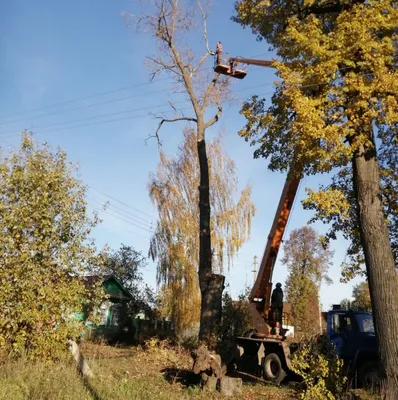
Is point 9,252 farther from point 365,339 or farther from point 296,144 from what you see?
point 365,339

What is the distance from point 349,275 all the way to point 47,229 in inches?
343

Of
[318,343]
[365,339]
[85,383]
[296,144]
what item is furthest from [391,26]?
[85,383]

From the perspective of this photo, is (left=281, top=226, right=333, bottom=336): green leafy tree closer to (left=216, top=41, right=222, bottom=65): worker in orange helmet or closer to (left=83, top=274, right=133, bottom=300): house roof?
(left=83, top=274, right=133, bottom=300): house roof

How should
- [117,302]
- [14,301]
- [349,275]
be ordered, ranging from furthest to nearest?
[117,302] → [349,275] → [14,301]

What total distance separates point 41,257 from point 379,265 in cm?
767

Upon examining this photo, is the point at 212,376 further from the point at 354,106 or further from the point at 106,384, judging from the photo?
the point at 354,106

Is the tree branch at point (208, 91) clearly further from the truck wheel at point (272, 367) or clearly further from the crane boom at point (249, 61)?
the truck wheel at point (272, 367)

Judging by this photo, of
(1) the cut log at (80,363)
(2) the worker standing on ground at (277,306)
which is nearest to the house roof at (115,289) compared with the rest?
(2) the worker standing on ground at (277,306)

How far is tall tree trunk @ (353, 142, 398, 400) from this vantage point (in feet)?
26.5

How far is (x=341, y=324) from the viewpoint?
12.7m

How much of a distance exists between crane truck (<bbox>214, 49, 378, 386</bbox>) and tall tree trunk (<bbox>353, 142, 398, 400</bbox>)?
193 cm

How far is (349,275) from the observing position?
43.6 ft

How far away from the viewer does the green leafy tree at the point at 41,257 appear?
9797 millimetres

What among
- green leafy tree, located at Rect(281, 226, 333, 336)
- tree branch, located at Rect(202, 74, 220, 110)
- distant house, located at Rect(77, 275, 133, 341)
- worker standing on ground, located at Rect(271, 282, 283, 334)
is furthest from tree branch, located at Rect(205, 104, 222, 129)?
green leafy tree, located at Rect(281, 226, 333, 336)
